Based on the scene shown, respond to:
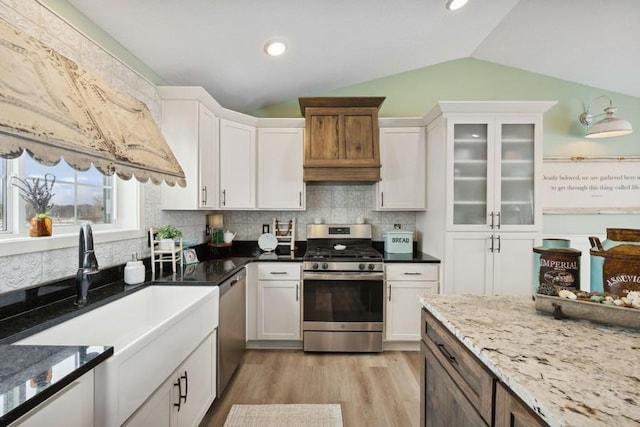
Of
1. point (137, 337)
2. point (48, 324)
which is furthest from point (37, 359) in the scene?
point (137, 337)

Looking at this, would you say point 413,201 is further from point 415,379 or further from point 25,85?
point 25,85

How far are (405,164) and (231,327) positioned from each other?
2.31 meters

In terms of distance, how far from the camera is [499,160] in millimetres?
2756

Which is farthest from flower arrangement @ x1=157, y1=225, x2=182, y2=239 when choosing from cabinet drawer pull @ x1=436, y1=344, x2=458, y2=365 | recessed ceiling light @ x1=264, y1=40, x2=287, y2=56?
cabinet drawer pull @ x1=436, y1=344, x2=458, y2=365

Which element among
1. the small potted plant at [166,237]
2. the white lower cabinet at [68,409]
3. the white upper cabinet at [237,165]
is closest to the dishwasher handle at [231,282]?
the small potted plant at [166,237]

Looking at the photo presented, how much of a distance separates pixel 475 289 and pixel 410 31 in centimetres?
241

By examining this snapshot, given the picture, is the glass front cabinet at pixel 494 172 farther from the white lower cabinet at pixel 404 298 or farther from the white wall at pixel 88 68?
the white wall at pixel 88 68

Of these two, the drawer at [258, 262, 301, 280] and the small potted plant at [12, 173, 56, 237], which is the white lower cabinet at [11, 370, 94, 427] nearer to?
the small potted plant at [12, 173, 56, 237]

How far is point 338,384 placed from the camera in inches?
93.9

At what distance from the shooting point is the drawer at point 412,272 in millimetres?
2877

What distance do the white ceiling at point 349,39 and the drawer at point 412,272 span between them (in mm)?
2080

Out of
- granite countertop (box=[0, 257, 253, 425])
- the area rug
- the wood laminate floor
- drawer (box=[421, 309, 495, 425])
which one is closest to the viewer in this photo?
granite countertop (box=[0, 257, 253, 425])

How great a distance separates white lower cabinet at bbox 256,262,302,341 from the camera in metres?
2.92

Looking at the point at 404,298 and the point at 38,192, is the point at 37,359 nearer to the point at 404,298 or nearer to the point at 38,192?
the point at 38,192
